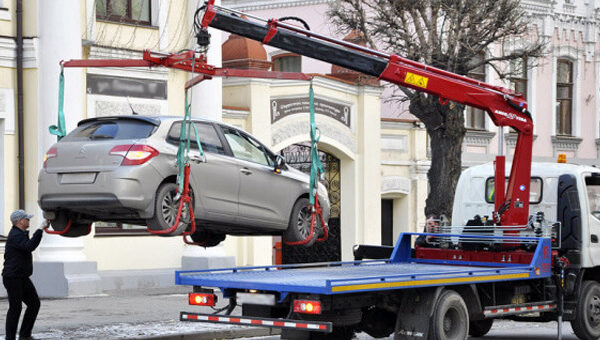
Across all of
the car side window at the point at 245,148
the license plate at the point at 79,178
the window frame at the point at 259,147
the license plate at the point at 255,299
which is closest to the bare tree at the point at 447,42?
the window frame at the point at 259,147

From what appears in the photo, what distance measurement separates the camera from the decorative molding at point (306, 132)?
82.7ft

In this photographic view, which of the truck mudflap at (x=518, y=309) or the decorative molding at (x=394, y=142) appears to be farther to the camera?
the decorative molding at (x=394, y=142)

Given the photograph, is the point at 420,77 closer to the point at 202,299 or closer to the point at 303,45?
the point at 303,45

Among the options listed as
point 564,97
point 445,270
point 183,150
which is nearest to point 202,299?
point 183,150

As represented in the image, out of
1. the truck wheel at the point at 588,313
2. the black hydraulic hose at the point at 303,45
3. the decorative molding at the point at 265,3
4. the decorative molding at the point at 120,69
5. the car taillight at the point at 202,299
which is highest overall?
the decorative molding at the point at 265,3

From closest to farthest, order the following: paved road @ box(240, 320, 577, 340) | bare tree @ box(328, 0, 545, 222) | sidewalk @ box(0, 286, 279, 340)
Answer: sidewalk @ box(0, 286, 279, 340)
paved road @ box(240, 320, 577, 340)
bare tree @ box(328, 0, 545, 222)

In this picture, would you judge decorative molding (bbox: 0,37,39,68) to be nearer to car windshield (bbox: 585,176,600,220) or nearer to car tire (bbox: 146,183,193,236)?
car tire (bbox: 146,183,193,236)

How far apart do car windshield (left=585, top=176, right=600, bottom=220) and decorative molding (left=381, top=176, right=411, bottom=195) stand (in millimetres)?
12182

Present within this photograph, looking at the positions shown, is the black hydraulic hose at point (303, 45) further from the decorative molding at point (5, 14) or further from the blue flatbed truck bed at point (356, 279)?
the decorative molding at point (5, 14)

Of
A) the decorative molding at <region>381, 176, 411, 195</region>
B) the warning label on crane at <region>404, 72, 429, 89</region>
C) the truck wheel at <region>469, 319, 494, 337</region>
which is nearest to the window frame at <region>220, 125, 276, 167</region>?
the warning label on crane at <region>404, 72, 429, 89</region>

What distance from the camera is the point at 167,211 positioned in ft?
40.6

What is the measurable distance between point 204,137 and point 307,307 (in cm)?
262

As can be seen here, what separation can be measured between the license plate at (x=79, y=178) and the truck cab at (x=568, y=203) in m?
6.49

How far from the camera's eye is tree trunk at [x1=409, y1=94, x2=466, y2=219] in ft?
76.3
